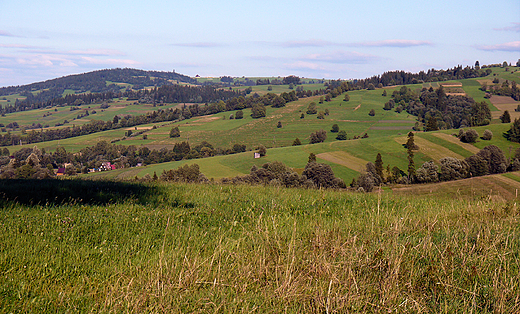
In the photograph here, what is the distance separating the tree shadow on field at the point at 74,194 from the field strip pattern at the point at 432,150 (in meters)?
89.3

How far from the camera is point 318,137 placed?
4980 inches

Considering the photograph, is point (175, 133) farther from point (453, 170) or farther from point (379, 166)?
point (453, 170)

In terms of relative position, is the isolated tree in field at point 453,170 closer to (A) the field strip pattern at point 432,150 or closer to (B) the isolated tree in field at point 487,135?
(A) the field strip pattern at point 432,150

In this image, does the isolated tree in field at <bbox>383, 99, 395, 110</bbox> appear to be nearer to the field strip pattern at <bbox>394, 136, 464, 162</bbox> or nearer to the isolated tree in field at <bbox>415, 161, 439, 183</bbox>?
the field strip pattern at <bbox>394, 136, 464, 162</bbox>

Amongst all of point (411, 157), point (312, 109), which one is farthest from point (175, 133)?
point (411, 157)

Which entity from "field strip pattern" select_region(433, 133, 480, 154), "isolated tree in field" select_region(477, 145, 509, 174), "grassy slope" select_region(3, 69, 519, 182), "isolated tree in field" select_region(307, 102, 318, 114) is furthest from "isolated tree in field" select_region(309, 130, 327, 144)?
"isolated tree in field" select_region(477, 145, 509, 174)

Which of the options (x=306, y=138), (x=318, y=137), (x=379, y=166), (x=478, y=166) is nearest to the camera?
(x=478, y=166)

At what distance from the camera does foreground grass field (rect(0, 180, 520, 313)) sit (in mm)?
3861

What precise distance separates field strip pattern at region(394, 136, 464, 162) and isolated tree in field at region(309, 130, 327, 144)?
28107 mm

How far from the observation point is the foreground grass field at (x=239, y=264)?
3861 mm

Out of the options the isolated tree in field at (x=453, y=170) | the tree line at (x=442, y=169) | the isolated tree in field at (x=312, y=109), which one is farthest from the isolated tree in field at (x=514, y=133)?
the isolated tree in field at (x=312, y=109)

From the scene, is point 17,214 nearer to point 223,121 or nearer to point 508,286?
point 508,286

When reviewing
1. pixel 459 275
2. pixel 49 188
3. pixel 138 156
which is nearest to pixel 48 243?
pixel 49 188

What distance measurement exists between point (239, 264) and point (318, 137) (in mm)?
123757
